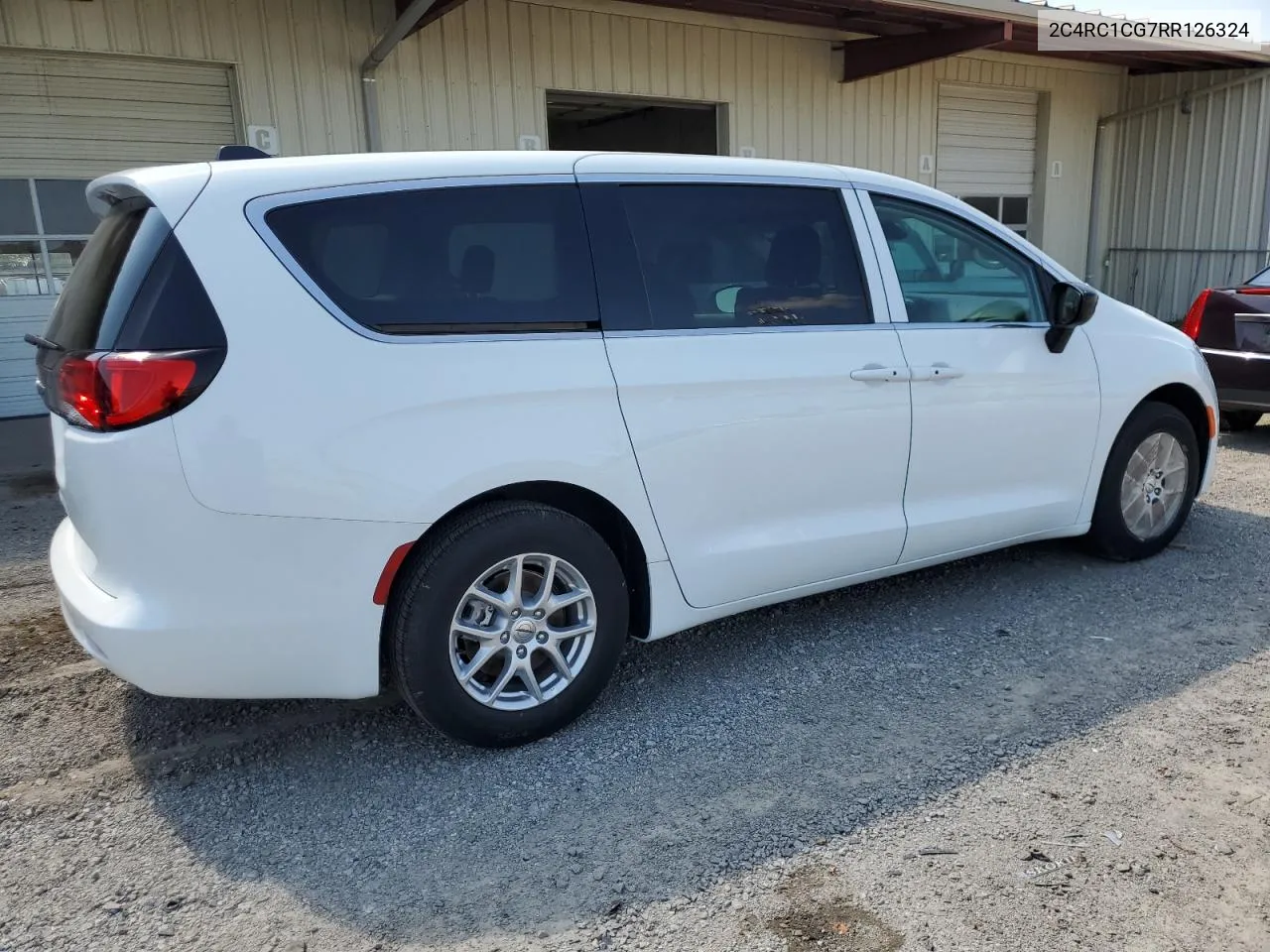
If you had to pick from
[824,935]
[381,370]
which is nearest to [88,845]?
[381,370]

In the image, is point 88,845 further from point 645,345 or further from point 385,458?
point 645,345

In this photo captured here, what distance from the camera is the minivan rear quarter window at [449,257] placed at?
9.17ft

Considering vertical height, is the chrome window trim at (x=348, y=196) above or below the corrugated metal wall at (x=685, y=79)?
below

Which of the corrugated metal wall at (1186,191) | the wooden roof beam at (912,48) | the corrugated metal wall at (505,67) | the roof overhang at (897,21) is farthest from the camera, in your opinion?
the corrugated metal wall at (1186,191)

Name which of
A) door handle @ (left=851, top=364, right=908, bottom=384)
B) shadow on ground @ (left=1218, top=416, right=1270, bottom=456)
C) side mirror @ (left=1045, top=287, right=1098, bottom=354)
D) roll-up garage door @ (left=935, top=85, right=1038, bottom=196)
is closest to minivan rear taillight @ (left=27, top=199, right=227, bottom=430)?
door handle @ (left=851, top=364, right=908, bottom=384)

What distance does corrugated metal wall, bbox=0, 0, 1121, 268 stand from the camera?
27.5ft

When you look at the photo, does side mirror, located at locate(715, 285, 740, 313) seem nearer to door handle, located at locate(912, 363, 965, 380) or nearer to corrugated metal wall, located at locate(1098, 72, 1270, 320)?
door handle, located at locate(912, 363, 965, 380)

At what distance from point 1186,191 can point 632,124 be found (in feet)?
28.1

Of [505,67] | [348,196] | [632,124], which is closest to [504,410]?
[348,196]

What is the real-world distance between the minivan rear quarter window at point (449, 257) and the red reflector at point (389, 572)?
0.63 m

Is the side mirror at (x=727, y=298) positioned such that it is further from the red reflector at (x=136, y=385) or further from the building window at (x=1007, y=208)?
the building window at (x=1007, y=208)

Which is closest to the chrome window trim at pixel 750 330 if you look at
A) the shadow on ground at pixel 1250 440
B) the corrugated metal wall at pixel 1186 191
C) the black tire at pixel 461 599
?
the black tire at pixel 461 599

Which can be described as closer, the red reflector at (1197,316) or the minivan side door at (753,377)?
the minivan side door at (753,377)

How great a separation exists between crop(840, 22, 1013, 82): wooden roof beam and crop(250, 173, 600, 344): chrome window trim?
30.9ft
